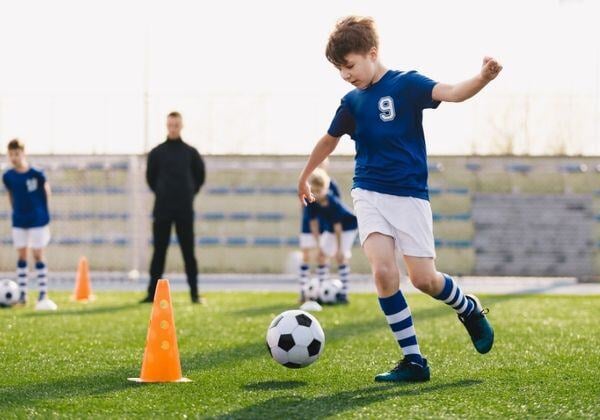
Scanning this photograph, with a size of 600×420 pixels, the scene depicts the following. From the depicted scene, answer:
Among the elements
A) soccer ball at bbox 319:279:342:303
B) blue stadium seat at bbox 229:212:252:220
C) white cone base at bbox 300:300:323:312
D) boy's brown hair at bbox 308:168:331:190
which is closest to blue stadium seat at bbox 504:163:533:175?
blue stadium seat at bbox 229:212:252:220

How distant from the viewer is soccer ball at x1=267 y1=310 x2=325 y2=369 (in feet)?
20.1

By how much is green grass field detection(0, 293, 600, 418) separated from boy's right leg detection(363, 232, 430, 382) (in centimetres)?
15

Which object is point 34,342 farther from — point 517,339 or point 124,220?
point 124,220

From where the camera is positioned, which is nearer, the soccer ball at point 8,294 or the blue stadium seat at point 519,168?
the soccer ball at point 8,294

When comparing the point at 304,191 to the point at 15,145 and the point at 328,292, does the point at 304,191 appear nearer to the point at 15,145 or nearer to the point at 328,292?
the point at 328,292

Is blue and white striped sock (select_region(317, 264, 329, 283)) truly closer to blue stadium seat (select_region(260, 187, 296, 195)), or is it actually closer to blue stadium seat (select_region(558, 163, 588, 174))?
blue stadium seat (select_region(260, 187, 296, 195))

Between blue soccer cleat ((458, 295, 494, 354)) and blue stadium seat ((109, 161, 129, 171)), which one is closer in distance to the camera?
blue soccer cleat ((458, 295, 494, 354))

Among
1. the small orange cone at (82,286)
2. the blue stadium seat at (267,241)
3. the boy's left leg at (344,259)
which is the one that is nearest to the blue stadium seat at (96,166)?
the blue stadium seat at (267,241)

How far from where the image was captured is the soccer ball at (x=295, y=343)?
613 centimetres

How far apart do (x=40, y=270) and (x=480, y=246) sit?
34.2 feet

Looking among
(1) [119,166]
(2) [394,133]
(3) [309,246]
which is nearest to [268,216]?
(1) [119,166]

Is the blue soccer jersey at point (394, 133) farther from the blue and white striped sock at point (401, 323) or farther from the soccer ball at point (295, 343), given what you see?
the soccer ball at point (295, 343)

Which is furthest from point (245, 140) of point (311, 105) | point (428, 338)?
point (428, 338)

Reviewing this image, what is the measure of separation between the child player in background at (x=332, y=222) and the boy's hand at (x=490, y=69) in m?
6.23
